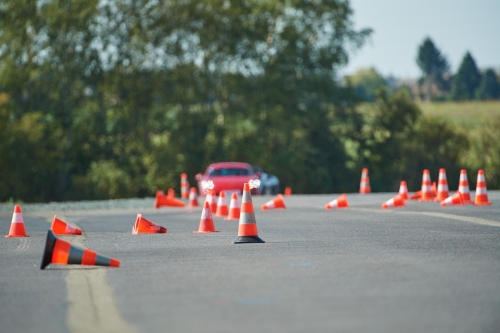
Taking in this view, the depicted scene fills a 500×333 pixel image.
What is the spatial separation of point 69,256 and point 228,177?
24.5m

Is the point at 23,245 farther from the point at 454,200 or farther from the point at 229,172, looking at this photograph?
the point at 229,172

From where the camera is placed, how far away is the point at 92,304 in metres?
8.01

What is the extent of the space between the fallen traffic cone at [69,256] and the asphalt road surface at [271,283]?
103 millimetres

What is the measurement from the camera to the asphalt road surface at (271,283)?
6.96 metres

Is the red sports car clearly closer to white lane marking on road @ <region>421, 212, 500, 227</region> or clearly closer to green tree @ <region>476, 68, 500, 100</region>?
white lane marking on road @ <region>421, 212, 500, 227</region>

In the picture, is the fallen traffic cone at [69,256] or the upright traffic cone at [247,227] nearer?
the fallen traffic cone at [69,256]

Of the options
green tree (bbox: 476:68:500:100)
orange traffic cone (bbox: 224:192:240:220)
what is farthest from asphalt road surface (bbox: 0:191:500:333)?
green tree (bbox: 476:68:500:100)

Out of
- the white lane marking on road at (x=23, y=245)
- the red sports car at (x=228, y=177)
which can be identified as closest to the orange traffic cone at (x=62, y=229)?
the white lane marking on road at (x=23, y=245)

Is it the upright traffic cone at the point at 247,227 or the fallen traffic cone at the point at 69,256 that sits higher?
the upright traffic cone at the point at 247,227

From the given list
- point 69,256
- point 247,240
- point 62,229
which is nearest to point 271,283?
point 69,256

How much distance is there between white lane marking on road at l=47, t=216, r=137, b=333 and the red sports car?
78.2ft

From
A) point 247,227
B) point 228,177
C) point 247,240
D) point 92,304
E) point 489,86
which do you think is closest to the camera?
point 92,304

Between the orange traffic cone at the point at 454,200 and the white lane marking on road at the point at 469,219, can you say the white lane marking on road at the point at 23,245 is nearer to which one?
the white lane marking on road at the point at 469,219

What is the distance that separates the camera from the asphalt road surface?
6.96 metres
